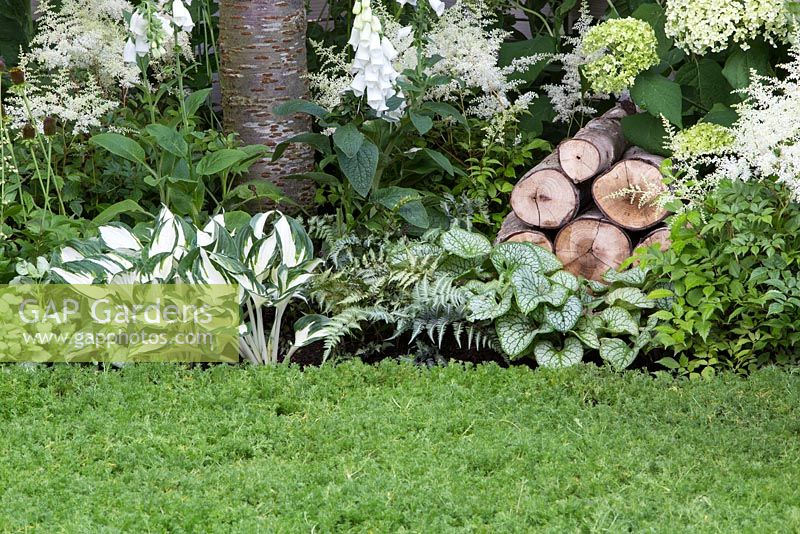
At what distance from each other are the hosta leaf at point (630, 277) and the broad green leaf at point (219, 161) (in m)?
1.70

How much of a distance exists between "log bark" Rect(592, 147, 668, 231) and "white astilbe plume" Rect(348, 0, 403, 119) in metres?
1.05

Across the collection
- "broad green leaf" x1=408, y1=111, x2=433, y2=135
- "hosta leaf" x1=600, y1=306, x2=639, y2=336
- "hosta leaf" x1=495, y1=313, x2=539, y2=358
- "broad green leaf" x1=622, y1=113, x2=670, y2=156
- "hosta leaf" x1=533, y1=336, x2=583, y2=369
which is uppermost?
"broad green leaf" x1=408, y1=111, x2=433, y2=135

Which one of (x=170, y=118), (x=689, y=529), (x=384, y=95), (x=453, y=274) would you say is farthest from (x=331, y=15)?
(x=689, y=529)

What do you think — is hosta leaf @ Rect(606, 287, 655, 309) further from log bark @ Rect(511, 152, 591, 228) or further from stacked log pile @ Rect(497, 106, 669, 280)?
log bark @ Rect(511, 152, 591, 228)

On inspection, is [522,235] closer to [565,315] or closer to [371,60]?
[565,315]

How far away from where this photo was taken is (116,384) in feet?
11.9

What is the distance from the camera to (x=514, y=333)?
3.95m

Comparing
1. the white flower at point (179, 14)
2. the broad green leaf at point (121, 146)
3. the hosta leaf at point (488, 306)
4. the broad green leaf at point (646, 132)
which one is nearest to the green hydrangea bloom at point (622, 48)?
the broad green leaf at point (646, 132)

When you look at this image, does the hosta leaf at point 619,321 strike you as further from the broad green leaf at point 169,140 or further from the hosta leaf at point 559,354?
the broad green leaf at point 169,140

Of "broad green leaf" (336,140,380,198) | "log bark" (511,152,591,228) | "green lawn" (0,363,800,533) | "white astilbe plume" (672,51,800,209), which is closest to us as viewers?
"green lawn" (0,363,800,533)

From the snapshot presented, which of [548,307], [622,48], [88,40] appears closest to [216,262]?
[548,307]

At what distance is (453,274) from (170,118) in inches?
73.2

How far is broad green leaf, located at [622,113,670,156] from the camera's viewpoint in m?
4.55

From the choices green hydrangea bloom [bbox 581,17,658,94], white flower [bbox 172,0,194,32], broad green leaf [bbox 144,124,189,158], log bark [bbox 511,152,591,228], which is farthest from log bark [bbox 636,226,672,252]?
white flower [bbox 172,0,194,32]
